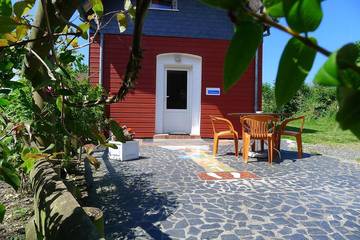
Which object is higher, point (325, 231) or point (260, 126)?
point (260, 126)

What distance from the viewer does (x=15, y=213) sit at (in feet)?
13.1

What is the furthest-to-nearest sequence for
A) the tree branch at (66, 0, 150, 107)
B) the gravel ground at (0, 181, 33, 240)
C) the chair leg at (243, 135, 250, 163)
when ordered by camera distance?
the chair leg at (243, 135, 250, 163), the gravel ground at (0, 181, 33, 240), the tree branch at (66, 0, 150, 107)

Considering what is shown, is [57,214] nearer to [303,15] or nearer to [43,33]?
[43,33]

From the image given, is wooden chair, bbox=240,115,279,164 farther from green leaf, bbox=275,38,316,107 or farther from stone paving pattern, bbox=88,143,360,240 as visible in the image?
green leaf, bbox=275,38,316,107

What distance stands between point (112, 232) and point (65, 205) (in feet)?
6.53

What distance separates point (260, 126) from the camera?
23.8 ft

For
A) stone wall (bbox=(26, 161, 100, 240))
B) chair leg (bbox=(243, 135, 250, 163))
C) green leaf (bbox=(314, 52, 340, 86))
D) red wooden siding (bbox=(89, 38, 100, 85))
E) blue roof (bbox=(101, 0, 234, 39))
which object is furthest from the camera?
blue roof (bbox=(101, 0, 234, 39))

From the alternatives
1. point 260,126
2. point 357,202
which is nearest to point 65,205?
point 357,202

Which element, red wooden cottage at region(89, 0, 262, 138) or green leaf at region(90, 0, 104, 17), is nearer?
green leaf at region(90, 0, 104, 17)

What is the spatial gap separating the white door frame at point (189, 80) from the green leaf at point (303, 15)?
10.8 meters

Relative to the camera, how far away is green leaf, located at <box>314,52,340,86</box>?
235mm

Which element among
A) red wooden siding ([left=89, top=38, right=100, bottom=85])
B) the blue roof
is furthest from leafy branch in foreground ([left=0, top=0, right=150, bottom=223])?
the blue roof

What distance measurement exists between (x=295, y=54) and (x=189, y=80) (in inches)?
433

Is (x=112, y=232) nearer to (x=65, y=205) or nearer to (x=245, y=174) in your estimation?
(x=65, y=205)
